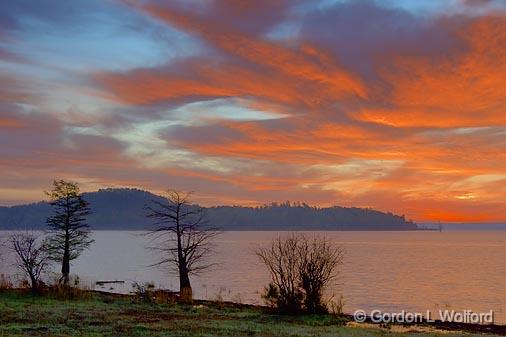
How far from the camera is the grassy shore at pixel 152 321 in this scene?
25.4 metres

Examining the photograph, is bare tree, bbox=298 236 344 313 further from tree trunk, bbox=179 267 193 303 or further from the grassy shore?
tree trunk, bbox=179 267 193 303

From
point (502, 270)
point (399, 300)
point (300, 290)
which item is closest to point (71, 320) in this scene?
point (300, 290)

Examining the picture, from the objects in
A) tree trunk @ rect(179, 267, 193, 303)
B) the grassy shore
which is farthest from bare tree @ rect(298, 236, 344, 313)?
tree trunk @ rect(179, 267, 193, 303)

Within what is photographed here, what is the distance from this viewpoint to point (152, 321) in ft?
97.2

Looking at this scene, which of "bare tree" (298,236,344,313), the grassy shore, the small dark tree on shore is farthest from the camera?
the small dark tree on shore

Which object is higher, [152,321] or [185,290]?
[185,290]

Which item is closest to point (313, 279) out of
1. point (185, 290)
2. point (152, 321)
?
point (152, 321)

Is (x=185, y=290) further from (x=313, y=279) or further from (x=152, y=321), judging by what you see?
(x=152, y=321)

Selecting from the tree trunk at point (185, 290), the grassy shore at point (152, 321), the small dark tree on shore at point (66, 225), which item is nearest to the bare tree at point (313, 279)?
the grassy shore at point (152, 321)

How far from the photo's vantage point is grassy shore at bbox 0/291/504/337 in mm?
25422

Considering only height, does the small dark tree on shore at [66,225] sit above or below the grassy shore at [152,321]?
above

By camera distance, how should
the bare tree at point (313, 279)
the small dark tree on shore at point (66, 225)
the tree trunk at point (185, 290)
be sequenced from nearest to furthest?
the bare tree at point (313, 279) < the tree trunk at point (185, 290) < the small dark tree on shore at point (66, 225)

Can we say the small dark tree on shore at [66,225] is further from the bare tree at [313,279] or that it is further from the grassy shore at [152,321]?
the bare tree at [313,279]

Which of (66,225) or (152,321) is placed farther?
(66,225)
